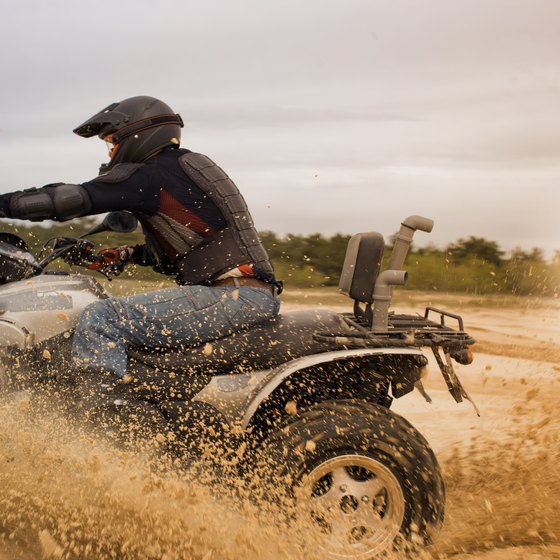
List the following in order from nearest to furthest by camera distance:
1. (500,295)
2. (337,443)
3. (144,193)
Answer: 1. (337,443)
2. (144,193)
3. (500,295)

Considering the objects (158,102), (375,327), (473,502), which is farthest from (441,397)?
(158,102)

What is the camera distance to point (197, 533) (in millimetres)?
3994

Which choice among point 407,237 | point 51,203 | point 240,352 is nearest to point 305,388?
point 240,352

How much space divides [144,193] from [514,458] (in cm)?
284

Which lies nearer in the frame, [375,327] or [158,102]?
[375,327]

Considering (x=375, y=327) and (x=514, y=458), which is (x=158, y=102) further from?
(x=514, y=458)

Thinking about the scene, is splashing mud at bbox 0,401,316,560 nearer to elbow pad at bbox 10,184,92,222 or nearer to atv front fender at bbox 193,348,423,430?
atv front fender at bbox 193,348,423,430

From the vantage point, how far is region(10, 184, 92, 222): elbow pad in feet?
13.0

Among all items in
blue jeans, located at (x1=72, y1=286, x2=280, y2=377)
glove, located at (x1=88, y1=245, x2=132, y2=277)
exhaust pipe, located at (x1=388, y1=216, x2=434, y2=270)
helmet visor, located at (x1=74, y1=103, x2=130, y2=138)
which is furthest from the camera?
glove, located at (x1=88, y1=245, x2=132, y2=277)

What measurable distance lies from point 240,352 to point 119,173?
3.37 ft

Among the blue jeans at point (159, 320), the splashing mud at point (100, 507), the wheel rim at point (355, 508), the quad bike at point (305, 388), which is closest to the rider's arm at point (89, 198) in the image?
the quad bike at point (305, 388)

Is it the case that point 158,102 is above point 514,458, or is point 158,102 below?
above

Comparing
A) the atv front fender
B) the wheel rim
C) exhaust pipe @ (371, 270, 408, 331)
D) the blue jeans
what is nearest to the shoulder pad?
the blue jeans

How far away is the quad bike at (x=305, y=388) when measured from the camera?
389 centimetres
